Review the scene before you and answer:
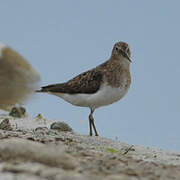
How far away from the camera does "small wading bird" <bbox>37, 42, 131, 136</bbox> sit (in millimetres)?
7648

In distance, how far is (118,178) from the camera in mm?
3553

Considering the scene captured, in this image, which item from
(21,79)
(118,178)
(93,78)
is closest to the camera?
(118,178)

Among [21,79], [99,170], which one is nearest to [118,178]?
[99,170]

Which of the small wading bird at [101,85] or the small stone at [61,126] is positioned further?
the small stone at [61,126]

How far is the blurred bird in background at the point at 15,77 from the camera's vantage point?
19.2m

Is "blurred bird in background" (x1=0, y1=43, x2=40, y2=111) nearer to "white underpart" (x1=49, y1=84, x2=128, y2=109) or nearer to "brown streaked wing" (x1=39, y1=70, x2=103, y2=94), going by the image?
"brown streaked wing" (x1=39, y1=70, x2=103, y2=94)

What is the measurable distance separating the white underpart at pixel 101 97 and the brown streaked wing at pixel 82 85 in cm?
12

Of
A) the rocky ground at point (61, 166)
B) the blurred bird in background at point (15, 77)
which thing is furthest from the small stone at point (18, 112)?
the rocky ground at point (61, 166)

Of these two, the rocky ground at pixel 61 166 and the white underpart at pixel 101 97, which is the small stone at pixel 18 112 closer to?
the white underpart at pixel 101 97

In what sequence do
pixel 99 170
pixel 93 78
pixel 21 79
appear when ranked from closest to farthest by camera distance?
pixel 99 170 < pixel 93 78 < pixel 21 79

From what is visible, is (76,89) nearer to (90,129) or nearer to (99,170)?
(90,129)

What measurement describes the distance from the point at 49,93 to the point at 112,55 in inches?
58.9

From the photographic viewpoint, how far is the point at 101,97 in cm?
758

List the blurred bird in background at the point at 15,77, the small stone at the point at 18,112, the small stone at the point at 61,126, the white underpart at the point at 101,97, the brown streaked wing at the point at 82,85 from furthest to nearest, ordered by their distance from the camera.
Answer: the blurred bird in background at the point at 15,77 → the small stone at the point at 18,112 → the small stone at the point at 61,126 → the brown streaked wing at the point at 82,85 → the white underpart at the point at 101,97
